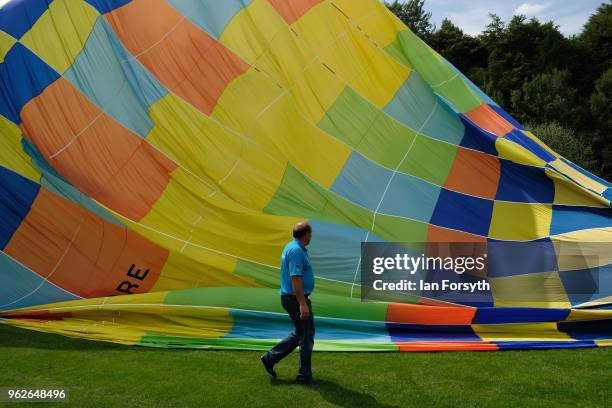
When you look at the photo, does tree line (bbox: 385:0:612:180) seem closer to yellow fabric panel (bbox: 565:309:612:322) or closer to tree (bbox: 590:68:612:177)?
tree (bbox: 590:68:612:177)

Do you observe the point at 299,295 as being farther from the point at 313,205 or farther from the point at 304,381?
the point at 313,205

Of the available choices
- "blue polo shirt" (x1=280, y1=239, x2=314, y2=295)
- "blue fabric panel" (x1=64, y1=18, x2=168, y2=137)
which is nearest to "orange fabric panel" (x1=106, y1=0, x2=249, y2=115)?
"blue fabric panel" (x1=64, y1=18, x2=168, y2=137)

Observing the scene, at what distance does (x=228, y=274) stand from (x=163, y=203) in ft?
3.51

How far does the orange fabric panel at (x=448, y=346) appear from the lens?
5078 mm

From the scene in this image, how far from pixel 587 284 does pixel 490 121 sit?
2269mm

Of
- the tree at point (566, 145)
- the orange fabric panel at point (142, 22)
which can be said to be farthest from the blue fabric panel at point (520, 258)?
the tree at point (566, 145)

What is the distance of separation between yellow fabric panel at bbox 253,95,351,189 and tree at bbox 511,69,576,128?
944 inches

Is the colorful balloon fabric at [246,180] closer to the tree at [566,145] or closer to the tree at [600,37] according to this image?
the tree at [566,145]

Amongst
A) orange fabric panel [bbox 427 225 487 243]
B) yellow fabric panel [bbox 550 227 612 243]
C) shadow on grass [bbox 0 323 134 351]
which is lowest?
shadow on grass [bbox 0 323 134 351]

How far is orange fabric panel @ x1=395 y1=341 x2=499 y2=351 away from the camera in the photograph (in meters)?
5.08

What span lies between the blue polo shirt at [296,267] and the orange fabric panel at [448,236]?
2537 mm

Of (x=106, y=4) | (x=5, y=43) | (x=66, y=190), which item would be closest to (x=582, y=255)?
(x=66, y=190)

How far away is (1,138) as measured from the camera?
6238mm

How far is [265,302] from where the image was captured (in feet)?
18.5
